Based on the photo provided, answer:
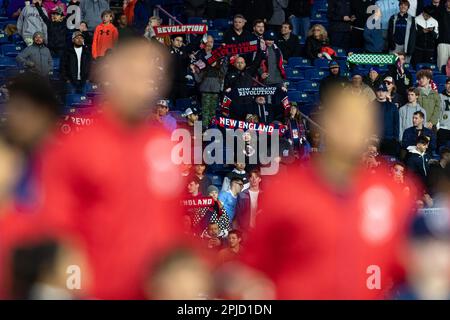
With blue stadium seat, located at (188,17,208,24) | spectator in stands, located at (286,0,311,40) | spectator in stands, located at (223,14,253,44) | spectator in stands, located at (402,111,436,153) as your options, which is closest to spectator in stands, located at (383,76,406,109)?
spectator in stands, located at (402,111,436,153)

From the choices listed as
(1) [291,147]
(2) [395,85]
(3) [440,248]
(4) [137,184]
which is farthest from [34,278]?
(2) [395,85]

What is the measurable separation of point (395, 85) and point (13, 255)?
1099cm

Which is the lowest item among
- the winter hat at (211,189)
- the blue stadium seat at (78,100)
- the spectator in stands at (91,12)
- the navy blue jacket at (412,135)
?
the winter hat at (211,189)

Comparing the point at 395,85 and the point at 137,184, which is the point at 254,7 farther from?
the point at 137,184

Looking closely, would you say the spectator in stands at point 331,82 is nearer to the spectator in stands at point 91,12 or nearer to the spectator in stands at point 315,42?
the spectator in stands at point 315,42

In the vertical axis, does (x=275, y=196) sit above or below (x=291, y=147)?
above

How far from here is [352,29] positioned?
62.6 feet

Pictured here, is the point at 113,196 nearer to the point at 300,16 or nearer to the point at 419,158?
the point at 419,158

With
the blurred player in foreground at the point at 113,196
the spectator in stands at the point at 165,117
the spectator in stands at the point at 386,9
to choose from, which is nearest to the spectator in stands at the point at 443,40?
the spectator in stands at the point at 386,9

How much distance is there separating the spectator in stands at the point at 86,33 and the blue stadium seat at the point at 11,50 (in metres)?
A: 0.79

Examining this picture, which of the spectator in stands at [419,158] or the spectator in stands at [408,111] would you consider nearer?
the spectator in stands at [419,158]

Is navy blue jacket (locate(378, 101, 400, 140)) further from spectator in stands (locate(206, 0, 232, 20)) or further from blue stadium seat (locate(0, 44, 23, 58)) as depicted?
blue stadium seat (locate(0, 44, 23, 58))

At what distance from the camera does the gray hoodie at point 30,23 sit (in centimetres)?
1709

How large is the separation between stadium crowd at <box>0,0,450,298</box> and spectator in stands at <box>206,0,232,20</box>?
1 cm
